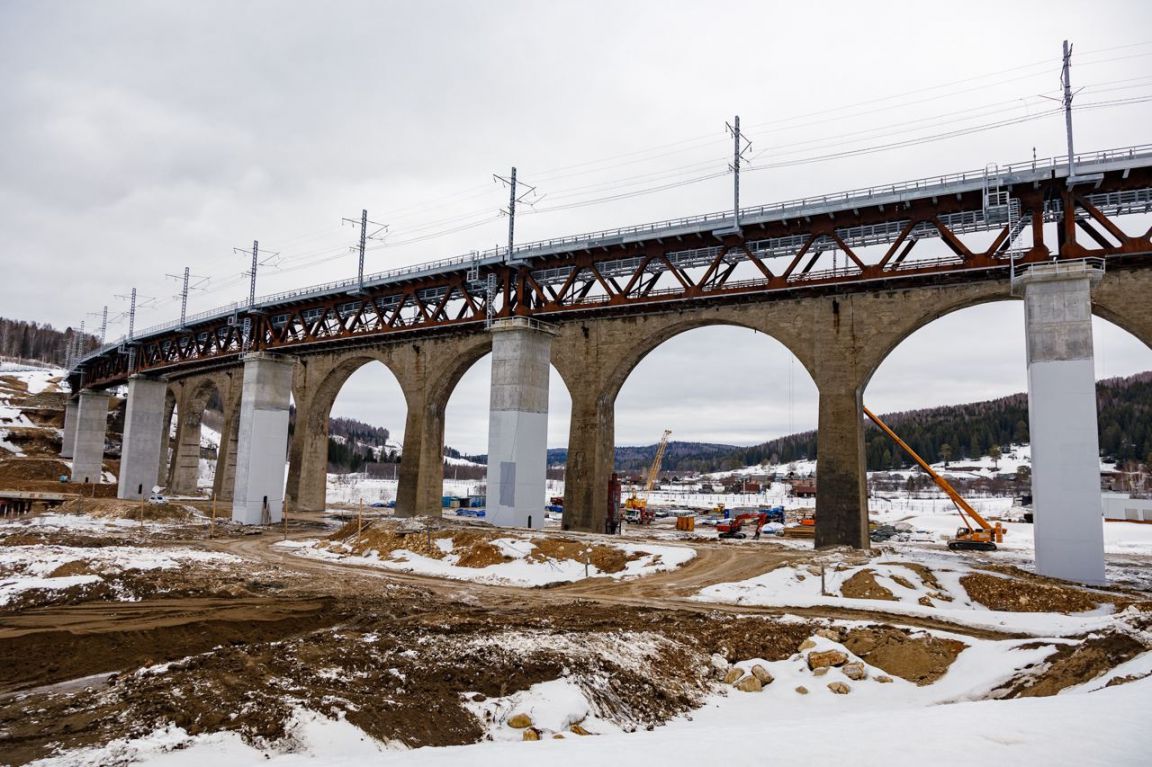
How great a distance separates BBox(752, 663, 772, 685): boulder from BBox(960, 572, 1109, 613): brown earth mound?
28.7 ft

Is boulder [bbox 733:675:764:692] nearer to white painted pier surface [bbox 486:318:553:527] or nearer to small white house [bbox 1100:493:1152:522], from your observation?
white painted pier surface [bbox 486:318:553:527]

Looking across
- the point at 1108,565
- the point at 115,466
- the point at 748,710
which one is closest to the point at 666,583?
the point at 748,710

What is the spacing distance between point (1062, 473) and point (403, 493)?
30.5 meters

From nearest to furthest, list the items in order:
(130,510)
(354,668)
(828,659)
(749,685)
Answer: (354,668)
(749,685)
(828,659)
(130,510)

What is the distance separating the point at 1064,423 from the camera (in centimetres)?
2047

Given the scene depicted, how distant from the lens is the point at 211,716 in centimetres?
806

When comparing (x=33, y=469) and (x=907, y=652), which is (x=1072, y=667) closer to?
(x=907, y=652)

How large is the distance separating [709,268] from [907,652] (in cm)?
1878

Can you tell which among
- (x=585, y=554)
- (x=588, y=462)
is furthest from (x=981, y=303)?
(x=588, y=462)

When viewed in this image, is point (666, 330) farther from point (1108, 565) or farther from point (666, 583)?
point (1108, 565)

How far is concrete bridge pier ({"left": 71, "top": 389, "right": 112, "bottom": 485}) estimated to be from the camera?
60000mm

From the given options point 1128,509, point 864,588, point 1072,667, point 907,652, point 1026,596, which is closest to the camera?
point 1072,667

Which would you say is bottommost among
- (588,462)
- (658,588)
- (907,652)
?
(658,588)

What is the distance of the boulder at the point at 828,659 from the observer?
1125 cm
